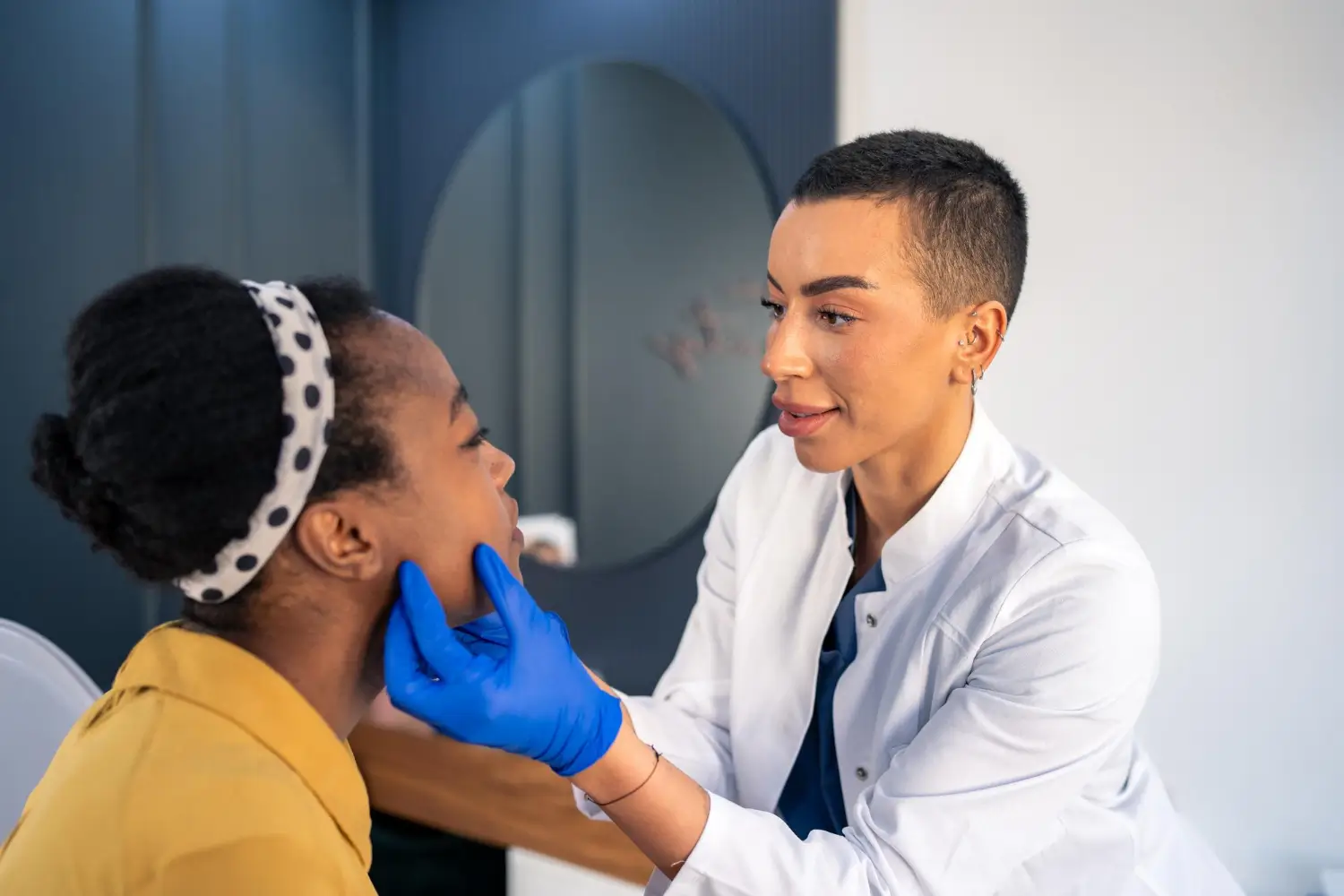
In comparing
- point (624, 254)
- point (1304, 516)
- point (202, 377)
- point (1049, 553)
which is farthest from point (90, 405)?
point (1304, 516)

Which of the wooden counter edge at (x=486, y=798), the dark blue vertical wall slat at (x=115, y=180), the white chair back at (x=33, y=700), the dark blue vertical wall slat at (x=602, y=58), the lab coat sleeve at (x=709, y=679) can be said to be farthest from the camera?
the dark blue vertical wall slat at (x=602, y=58)

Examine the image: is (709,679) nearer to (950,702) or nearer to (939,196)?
(950,702)

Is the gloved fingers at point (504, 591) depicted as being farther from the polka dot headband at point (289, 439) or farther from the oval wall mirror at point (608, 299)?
the oval wall mirror at point (608, 299)

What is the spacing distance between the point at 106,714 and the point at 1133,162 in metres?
1.45

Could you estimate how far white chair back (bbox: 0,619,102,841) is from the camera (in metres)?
1.23

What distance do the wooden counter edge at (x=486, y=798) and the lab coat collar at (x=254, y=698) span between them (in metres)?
0.80

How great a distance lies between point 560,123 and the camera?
2.09 metres

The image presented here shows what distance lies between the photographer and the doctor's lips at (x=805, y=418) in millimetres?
1165

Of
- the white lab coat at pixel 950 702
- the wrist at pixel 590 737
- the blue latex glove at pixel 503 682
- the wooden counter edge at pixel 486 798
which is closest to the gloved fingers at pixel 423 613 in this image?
the blue latex glove at pixel 503 682

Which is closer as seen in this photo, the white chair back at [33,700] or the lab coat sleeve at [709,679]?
the white chair back at [33,700]

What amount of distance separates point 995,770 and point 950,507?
0.29 meters

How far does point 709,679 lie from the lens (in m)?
1.41

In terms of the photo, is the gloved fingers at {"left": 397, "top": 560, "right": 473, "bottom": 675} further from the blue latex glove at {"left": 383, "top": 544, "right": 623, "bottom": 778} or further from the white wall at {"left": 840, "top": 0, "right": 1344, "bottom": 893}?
the white wall at {"left": 840, "top": 0, "right": 1344, "bottom": 893}

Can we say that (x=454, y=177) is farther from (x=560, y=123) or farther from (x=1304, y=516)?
(x=1304, y=516)
